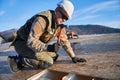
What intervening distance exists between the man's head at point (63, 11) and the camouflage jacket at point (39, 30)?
122mm

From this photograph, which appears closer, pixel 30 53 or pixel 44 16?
pixel 44 16

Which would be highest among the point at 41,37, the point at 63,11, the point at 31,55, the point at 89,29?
the point at 89,29

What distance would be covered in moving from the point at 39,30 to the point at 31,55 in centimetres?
68

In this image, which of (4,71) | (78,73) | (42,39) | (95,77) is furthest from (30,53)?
(95,77)

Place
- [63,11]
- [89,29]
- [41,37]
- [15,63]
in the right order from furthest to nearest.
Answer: [89,29] → [15,63] → [41,37] → [63,11]

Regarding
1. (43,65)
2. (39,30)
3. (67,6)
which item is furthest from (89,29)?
(39,30)

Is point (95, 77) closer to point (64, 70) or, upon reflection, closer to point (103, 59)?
point (64, 70)

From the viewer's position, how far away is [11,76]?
12.1ft

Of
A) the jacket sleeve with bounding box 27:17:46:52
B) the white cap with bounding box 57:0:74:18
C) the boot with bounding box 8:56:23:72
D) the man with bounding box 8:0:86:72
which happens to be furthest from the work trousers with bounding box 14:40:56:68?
the white cap with bounding box 57:0:74:18

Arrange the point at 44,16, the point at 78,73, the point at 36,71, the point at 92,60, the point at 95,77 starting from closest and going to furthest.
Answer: the point at 95,77 < the point at 78,73 < the point at 44,16 < the point at 36,71 < the point at 92,60

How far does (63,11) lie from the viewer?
3.49 metres

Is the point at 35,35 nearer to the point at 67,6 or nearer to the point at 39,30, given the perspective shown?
the point at 39,30

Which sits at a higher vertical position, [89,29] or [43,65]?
[89,29]

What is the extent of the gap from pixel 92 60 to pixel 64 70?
0.77 meters
